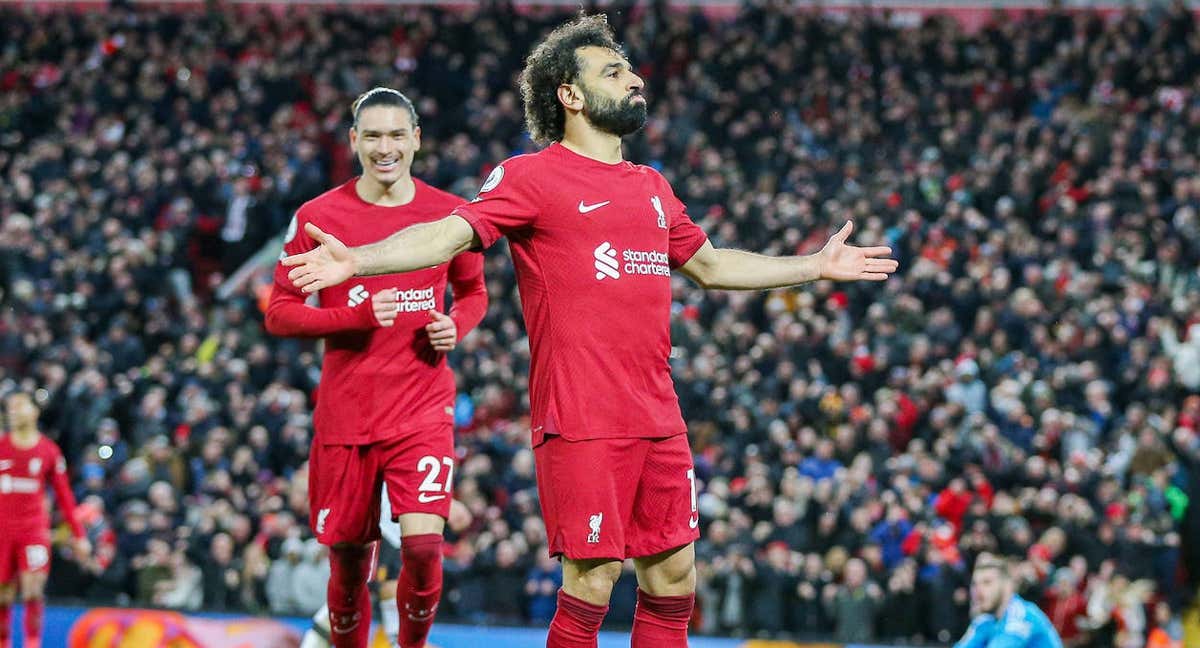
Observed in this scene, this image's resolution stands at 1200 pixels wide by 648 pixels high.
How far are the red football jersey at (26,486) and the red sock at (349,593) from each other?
5456 mm

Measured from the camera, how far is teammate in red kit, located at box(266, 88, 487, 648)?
7.09 meters

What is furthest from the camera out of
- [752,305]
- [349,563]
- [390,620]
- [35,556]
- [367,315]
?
[752,305]

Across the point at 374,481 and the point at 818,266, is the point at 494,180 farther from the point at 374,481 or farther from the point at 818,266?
the point at 374,481

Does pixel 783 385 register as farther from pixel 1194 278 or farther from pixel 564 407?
pixel 564 407

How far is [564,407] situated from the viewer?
5.51 metres

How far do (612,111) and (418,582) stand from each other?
2511 mm

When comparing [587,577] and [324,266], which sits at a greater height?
[324,266]

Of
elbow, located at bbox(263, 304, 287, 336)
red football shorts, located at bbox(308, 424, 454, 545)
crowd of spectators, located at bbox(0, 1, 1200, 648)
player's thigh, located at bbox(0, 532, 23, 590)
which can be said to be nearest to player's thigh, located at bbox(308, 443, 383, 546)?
red football shorts, located at bbox(308, 424, 454, 545)

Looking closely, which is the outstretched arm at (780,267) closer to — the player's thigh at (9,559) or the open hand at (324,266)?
the open hand at (324,266)

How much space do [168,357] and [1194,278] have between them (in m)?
12.7

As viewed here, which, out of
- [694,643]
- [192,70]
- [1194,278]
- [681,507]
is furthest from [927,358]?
[192,70]

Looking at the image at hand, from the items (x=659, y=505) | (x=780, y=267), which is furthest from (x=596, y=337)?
(x=780, y=267)

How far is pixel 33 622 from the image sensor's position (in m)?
11.8

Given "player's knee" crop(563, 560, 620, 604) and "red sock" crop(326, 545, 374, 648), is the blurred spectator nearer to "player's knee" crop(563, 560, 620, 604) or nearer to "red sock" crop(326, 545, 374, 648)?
"red sock" crop(326, 545, 374, 648)
